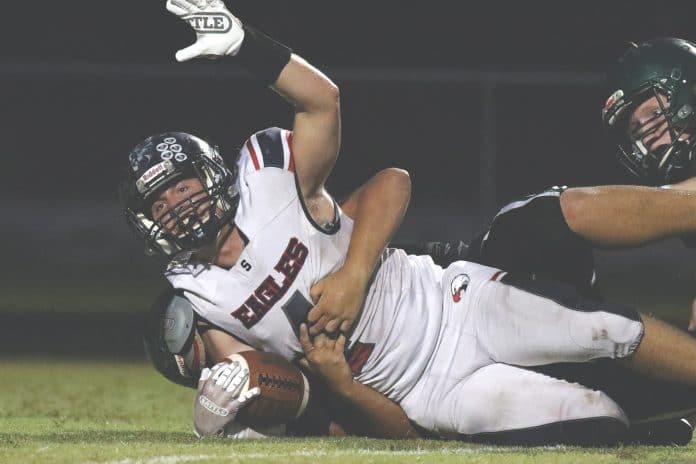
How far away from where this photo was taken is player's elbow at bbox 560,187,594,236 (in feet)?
12.0

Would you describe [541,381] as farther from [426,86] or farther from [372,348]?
[426,86]

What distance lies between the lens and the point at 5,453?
3502mm

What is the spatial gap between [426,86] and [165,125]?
2593 mm

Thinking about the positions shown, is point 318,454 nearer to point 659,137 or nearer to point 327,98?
point 327,98

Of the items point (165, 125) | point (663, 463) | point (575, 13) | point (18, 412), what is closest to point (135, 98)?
point (165, 125)

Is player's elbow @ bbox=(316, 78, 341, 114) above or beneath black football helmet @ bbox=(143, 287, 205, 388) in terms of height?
above

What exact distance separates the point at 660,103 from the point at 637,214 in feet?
2.00

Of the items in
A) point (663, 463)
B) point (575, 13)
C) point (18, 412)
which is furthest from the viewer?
point (575, 13)

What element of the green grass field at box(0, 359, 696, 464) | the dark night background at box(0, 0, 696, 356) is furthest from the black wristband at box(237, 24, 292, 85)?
the dark night background at box(0, 0, 696, 356)

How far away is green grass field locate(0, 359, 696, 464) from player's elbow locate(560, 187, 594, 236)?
0.64 metres

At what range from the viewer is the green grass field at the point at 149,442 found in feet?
11.0

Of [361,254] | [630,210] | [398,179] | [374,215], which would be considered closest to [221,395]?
[361,254]

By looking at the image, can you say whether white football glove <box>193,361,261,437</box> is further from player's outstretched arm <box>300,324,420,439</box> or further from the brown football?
player's outstretched arm <box>300,324,420,439</box>

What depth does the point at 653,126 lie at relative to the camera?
13.4 feet
